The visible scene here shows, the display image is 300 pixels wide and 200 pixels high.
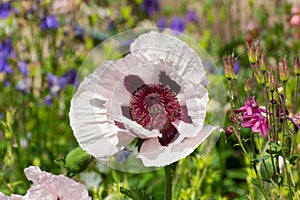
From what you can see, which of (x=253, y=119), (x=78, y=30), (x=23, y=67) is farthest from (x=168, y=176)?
(x=78, y=30)

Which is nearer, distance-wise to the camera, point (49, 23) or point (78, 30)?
point (49, 23)

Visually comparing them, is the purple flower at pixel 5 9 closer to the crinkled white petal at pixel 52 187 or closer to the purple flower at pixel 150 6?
the purple flower at pixel 150 6

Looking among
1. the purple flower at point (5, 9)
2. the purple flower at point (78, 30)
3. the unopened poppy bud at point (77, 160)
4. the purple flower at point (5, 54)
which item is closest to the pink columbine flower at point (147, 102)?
the unopened poppy bud at point (77, 160)

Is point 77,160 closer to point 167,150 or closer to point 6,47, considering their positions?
point 167,150

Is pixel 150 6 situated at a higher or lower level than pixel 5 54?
higher

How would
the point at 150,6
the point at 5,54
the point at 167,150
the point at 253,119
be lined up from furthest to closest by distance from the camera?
1. the point at 150,6
2. the point at 5,54
3. the point at 253,119
4. the point at 167,150

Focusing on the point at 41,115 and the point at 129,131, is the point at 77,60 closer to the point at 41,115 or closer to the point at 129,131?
the point at 41,115

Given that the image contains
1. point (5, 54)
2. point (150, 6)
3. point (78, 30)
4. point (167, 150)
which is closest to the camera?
Answer: point (167, 150)

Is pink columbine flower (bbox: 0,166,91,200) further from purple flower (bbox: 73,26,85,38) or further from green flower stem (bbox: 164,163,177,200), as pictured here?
purple flower (bbox: 73,26,85,38)

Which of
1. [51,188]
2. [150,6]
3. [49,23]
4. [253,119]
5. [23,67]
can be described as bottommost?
[51,188]

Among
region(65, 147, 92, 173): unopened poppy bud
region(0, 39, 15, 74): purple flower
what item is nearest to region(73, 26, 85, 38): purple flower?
region(0, 39, 15, 74): purple flower
